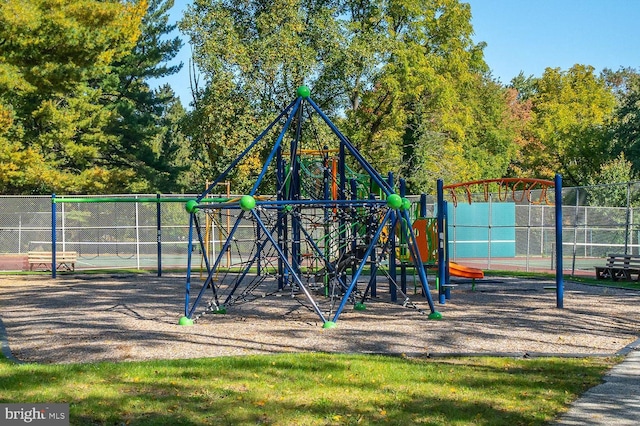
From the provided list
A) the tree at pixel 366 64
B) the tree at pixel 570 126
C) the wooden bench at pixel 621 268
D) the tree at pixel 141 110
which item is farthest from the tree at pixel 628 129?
the tree at pixel 141 110

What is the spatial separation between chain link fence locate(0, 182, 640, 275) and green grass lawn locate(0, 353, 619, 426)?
18.3 meters

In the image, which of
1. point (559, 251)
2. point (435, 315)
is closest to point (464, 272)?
point (559, 251)

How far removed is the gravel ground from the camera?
9.71 meters

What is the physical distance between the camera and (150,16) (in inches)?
1661

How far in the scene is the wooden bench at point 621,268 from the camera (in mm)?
20234

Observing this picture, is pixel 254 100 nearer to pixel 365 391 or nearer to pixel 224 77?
pixel 224 77

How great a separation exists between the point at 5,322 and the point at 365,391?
25.6ft

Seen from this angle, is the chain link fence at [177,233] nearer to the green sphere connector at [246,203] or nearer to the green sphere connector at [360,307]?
the green sphere connector at [360,307]

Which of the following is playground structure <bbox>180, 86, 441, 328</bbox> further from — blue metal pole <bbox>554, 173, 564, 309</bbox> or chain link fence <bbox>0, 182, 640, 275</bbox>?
chain link fence <bbox>0, 182, 640, 275</bbox>

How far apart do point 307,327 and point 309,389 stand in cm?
439

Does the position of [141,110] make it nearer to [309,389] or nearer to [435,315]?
[435,315]

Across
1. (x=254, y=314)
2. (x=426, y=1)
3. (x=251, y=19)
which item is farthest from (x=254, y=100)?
(x=254, y=314)

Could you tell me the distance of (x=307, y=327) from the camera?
11625 millimetres

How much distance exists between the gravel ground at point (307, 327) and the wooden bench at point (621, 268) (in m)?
Answer: 3.15
